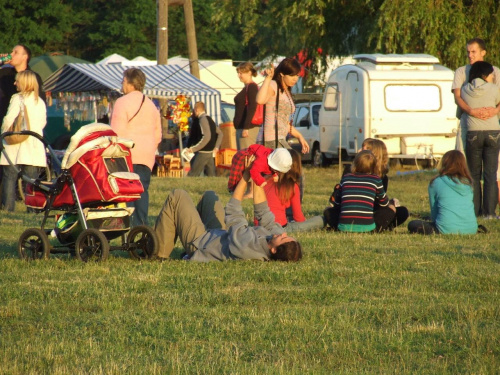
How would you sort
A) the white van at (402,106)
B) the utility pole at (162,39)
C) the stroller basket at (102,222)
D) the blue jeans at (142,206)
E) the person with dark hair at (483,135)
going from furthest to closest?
the utility pole at (162,39) < the white van at (402,106) < the person with dark hair at (483,135) < the blue jeans at (142,206) < the stroller basket at (102,222)

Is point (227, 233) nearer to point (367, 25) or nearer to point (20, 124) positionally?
point (20, 124)

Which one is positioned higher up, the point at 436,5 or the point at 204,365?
the point at 436,5

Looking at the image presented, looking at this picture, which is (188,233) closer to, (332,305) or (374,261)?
(374,261)

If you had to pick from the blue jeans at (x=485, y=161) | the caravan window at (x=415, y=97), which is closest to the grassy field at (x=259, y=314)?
the blue jeans at (x=485, y=161)

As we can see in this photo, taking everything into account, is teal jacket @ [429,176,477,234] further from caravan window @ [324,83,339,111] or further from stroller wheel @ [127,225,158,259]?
caravan window @ [324,83,339,111]

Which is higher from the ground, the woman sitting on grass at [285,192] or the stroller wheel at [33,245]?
the woman sitting on grass at [285,192]

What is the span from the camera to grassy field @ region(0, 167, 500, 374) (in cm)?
464

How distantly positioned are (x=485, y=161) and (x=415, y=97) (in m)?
10.9

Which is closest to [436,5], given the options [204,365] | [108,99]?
[108,99]

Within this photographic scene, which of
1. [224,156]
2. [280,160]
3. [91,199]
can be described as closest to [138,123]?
[91,199]

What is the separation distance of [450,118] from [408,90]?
1.23 m

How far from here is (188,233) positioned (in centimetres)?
785

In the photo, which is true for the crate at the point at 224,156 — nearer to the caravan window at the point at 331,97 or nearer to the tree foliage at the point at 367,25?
the caravan window at the point at 331,97

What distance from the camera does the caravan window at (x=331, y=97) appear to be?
23734mm
